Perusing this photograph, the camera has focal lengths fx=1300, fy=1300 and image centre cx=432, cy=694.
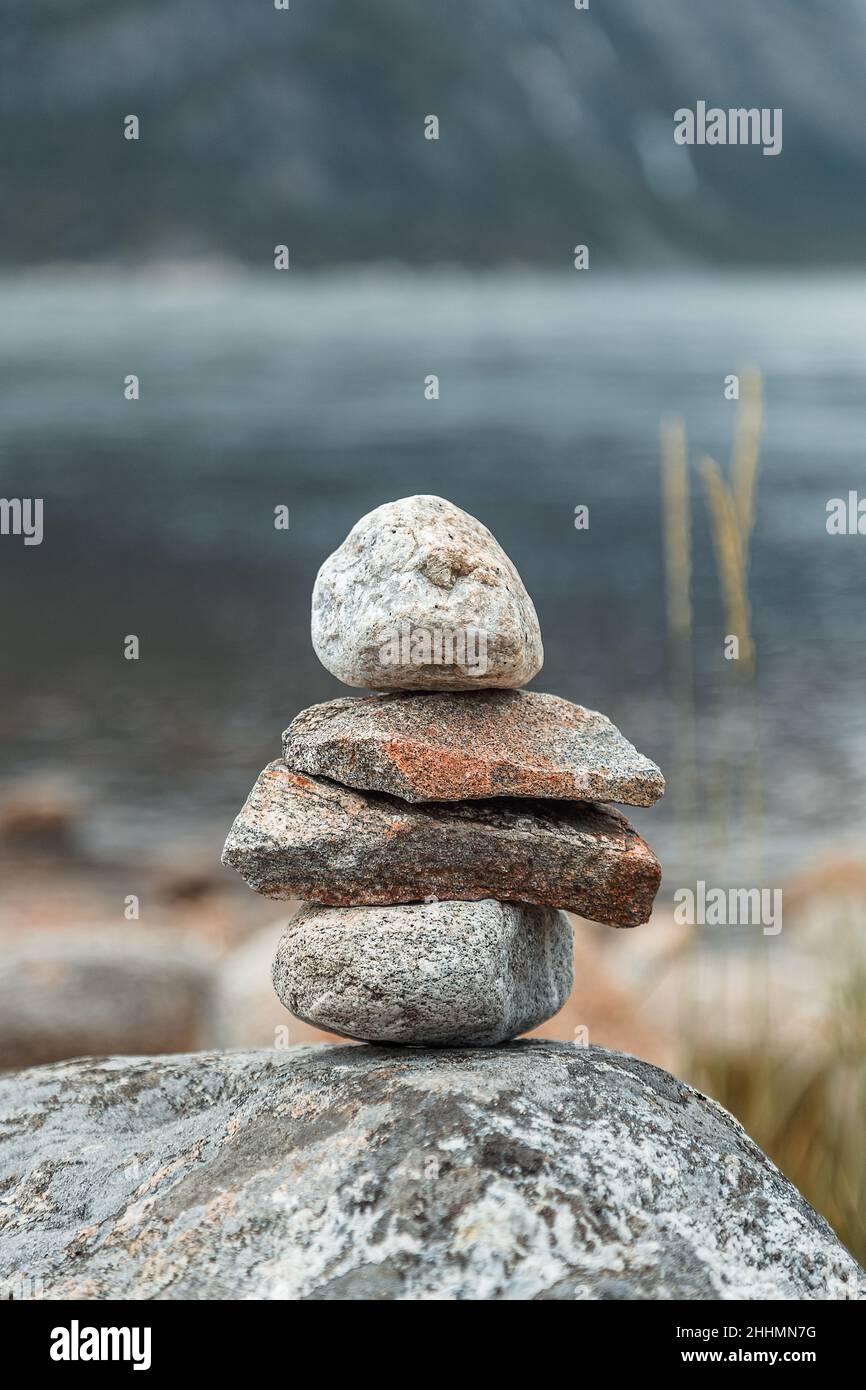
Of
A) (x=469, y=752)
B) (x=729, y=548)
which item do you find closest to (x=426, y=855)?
(x=469, y=752)

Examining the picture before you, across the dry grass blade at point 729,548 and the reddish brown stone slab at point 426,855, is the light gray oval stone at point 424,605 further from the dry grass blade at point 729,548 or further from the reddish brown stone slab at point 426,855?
the dry grass blade at point 729,548

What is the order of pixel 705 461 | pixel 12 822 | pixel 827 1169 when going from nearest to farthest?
pixel 705 461, pixel 827 1169, pixel 12 822

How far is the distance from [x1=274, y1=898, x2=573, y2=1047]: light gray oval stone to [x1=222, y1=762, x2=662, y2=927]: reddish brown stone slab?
0.06 meters

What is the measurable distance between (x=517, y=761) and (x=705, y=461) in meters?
0.96

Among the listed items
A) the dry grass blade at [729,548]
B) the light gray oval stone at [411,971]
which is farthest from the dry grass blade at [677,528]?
the light gray oval stone at [411,971]

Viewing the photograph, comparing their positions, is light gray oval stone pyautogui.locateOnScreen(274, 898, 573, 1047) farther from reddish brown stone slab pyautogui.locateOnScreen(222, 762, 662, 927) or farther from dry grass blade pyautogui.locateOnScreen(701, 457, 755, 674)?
dry grass blade pyautogui.locateOnScreen(701, 457, 755, 674)

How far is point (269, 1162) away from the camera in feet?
8.39

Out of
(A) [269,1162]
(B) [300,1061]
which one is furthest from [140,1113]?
(A) [269,1162]

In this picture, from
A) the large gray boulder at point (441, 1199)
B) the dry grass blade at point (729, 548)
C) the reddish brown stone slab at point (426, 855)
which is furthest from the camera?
the dry grass blade at point (729, 548)

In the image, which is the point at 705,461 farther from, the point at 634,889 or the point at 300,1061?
the point at 300,1061

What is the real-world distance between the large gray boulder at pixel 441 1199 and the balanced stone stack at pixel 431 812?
196 mm

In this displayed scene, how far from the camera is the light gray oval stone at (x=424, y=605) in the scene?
281cm

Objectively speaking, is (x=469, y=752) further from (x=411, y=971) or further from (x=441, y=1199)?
(x=441, y=1199)

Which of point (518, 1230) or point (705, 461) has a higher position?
point (705, 461)
